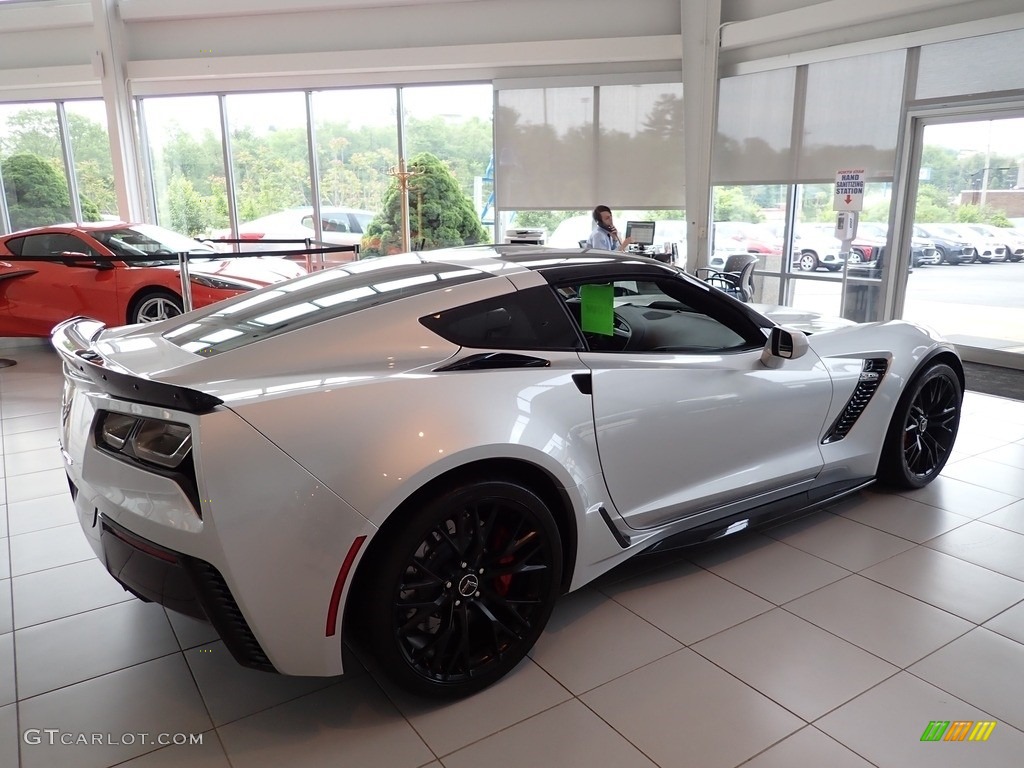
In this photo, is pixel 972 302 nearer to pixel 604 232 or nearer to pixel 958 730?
pixel 604 232

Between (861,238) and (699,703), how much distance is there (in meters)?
7.13

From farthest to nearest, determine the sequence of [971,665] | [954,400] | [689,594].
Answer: [954,400] → [689,594] → [971,665]

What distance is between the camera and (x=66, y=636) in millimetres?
2428

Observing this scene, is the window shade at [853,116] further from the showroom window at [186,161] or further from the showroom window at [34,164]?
the showroom window at [34,164]

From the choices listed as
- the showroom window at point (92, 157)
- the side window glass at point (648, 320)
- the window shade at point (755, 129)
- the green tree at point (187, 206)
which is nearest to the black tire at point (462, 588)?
the side window glass at point (648, 320)

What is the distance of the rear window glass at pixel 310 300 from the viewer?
215 cm

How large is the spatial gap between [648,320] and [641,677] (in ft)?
4.34

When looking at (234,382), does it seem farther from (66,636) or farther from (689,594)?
(689,594)

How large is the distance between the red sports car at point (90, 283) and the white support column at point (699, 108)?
5372 millimetres

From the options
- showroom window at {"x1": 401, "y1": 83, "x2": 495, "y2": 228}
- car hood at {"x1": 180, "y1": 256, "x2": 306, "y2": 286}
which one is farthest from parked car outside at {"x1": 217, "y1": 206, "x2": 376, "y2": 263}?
car hood at {"x1": 180, "y1": 256, "x2": 306, "y2": 286}

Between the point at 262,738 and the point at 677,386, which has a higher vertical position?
the point at 677,386

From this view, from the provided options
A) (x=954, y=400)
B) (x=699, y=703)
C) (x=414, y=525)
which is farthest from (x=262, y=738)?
(x=954, y=400)

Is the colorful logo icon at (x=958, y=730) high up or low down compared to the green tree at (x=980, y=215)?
down

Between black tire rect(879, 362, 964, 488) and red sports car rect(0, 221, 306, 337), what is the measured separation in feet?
17.8
